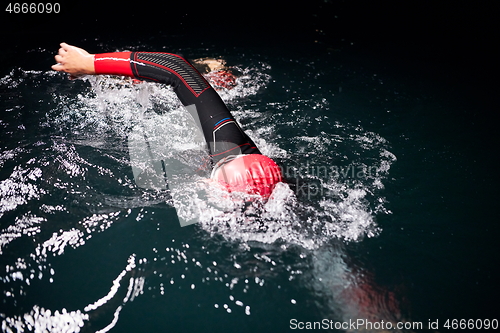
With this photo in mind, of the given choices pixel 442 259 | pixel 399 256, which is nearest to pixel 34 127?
pixel 399 256

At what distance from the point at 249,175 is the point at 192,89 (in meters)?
0.91

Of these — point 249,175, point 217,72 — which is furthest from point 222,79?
point 249,175

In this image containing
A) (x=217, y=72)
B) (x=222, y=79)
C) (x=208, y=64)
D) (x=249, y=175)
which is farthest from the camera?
(x=208, y=64)

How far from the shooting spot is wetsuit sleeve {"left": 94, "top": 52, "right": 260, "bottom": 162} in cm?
243

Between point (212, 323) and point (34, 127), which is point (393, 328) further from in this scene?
point (34, 127)

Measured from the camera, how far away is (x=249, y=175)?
6.89ft

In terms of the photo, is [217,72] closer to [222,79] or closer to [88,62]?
[222,79]

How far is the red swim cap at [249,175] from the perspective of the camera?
2.09m

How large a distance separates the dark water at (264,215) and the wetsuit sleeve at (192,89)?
18.6 inches

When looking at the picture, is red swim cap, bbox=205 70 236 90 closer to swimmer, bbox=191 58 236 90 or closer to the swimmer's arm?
swimmer, bbox=191 58 236 90

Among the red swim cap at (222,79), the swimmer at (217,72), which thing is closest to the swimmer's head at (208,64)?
the swimmer at (217,72)

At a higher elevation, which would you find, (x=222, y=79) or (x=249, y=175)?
(x=222, y=79)

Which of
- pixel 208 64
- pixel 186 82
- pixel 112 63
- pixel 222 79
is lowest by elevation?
pixel 222 79

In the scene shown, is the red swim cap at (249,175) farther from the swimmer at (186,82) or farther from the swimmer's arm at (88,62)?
the swimmer's arm at (88,62)
